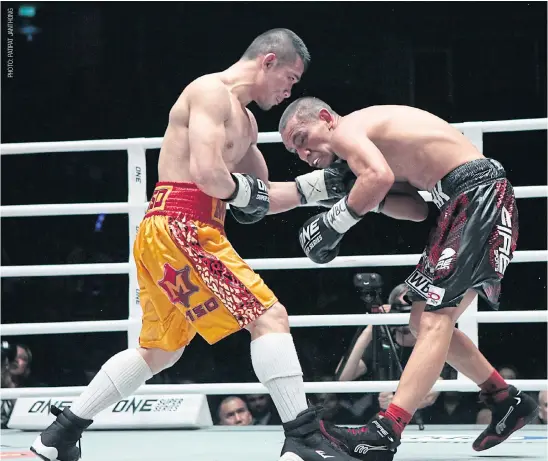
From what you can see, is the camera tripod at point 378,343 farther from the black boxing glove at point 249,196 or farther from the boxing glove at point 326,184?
the black boxing glove at point 249,196

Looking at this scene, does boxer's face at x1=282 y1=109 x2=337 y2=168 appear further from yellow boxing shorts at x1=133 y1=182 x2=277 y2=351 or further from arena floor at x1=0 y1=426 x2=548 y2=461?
arena floor at x1=0 y1=426 x2=548 y2=461

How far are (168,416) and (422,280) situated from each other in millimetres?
1529

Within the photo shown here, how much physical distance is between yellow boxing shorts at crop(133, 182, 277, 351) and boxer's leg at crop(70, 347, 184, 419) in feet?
0.17

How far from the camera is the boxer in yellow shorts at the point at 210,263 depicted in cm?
250

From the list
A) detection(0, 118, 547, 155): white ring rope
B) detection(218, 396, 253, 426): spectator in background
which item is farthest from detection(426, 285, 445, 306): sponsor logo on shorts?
detection(218, 396, 253, 426): spectator in background

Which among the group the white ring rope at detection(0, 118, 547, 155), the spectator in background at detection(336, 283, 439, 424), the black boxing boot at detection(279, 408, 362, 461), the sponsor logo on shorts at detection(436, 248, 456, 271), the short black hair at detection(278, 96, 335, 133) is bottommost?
the spectator in background at detection(336, 283, 439, 424)

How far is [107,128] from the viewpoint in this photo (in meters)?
6.39

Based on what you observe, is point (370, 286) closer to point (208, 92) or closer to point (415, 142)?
point (415, 142)

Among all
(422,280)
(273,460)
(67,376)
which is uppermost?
(422,280)

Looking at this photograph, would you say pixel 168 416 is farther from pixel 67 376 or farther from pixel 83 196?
pixel 83 196

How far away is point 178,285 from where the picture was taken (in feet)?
8.54

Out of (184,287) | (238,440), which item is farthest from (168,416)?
(184,287)

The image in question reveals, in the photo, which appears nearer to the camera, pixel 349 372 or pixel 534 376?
pixel 349 372

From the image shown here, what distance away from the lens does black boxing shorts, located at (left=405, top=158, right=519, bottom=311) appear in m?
2.64
